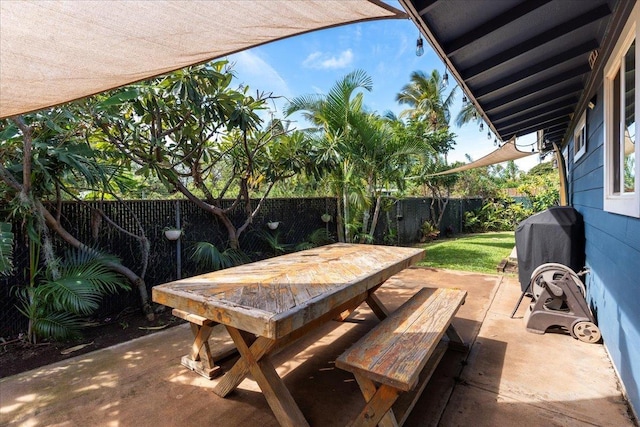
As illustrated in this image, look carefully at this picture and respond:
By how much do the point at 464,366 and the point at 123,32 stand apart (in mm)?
3031

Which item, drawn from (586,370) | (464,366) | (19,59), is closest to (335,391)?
(464,366)

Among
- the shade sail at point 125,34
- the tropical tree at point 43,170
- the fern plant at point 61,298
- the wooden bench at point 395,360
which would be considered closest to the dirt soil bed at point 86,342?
the fern plant at point 61,298

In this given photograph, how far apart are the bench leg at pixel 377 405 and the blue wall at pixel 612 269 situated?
1534mm

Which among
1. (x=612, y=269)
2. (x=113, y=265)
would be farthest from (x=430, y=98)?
(x=113, y=265)

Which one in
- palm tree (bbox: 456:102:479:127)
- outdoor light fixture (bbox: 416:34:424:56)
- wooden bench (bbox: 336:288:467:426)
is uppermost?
palm tree (bbox: 456:102:479:127)

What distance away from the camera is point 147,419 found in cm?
185

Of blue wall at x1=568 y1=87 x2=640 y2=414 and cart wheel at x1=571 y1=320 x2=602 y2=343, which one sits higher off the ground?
blue wall at x1=568 y1=87 x2=640 y2=414

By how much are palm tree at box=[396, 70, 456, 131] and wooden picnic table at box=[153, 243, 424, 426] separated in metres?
16.6

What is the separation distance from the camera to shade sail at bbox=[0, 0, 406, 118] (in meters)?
1.15

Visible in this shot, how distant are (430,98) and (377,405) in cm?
1801

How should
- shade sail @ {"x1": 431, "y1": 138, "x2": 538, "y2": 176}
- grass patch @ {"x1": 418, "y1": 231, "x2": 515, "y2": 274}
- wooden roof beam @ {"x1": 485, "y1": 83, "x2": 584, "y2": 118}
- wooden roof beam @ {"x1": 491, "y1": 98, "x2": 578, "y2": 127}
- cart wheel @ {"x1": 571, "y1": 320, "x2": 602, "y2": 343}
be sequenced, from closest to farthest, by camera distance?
1. cart wheel @ {"x1": 571, "y1": 320, "x2": 602, "y2": 343}
2. wooden roof beam @ {"x1": 485, "y1": 83, "x2": 584, "y2": 118}
3. wooden roof beam @ {"x1": 491, "y1": 98, "x2": 578, "y2": 127}
4. shade sail @ {"x1": 431, "y1": 138, "x2": 538, "y2": 176}
5. grass patch @ {"x1": 418, "y1": 231, "x2": 515, "y2": 274}

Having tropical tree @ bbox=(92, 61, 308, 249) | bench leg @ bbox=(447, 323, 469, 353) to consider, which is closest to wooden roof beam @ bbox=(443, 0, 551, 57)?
bench leg @ bbox=(447, 323, 469, 353)

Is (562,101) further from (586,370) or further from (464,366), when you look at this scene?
(464,366)

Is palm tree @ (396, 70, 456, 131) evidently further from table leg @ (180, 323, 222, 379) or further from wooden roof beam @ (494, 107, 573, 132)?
table leg @ (180, 323, 222, 379)
